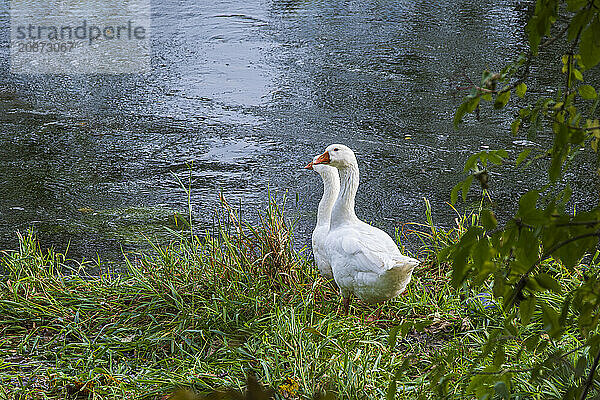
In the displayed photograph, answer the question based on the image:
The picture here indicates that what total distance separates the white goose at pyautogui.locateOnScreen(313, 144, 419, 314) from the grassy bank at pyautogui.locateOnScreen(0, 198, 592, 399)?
171 mm

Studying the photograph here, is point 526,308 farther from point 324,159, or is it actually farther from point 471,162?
point 324,159

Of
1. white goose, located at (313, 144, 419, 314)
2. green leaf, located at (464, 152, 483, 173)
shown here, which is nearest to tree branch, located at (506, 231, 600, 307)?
green leaf, located at (464, 152, 483, 173)

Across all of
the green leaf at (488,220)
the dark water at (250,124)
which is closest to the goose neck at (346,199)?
the dark water at (250,124)

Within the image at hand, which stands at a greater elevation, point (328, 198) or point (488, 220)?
point (488, 220)

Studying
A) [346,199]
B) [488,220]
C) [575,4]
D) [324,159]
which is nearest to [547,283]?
[488,220]

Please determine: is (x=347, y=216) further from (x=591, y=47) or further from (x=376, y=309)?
(x=591, y=47)

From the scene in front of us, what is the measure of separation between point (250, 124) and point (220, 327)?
352 cm

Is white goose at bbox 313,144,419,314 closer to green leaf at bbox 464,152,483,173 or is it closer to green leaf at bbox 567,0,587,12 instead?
green leaf at bbox 464,152,483,173

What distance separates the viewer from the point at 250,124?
684 cm

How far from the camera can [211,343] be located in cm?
349

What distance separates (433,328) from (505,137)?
10.00ft

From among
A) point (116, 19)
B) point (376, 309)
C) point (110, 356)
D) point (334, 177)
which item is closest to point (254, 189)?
point (334, 177)
